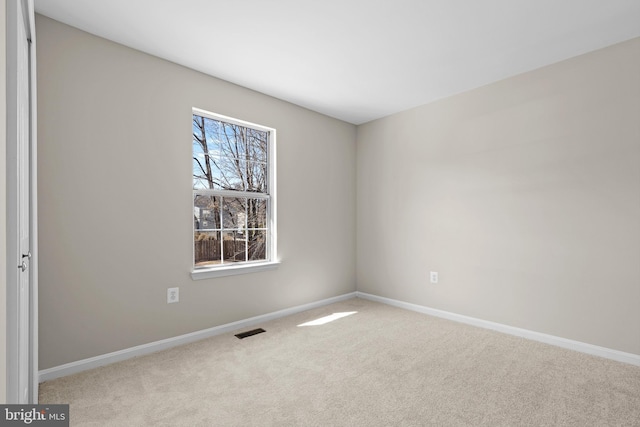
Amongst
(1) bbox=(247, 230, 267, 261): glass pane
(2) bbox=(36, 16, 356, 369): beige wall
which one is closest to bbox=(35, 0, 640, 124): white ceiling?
(2) bbox=(36, 16, 356, 369): beige wall

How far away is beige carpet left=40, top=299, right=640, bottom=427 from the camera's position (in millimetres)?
1755

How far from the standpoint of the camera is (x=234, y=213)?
3268mm

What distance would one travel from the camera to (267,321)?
336cm

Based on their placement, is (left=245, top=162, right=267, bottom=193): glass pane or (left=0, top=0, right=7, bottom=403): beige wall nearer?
(left=0, top=0, right=7, bottom=403): beige wall

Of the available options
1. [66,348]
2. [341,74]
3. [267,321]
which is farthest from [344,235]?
[66,348]

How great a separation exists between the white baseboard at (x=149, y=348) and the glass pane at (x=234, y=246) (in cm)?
63

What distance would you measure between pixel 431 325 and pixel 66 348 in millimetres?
3070

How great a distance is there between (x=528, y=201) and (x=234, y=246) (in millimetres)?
2826

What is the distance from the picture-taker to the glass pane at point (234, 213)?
319cm

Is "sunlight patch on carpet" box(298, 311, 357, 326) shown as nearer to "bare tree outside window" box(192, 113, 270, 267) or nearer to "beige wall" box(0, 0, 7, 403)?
"bare tree outside window" box(192, 113, 270, 267)

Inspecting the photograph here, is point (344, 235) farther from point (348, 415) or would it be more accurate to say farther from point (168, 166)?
point (348, 415)

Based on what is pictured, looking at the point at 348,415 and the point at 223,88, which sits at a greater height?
the point at 223,88

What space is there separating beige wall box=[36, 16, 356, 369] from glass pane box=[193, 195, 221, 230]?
6.0 inches

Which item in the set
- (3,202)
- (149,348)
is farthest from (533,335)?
(3,202)
